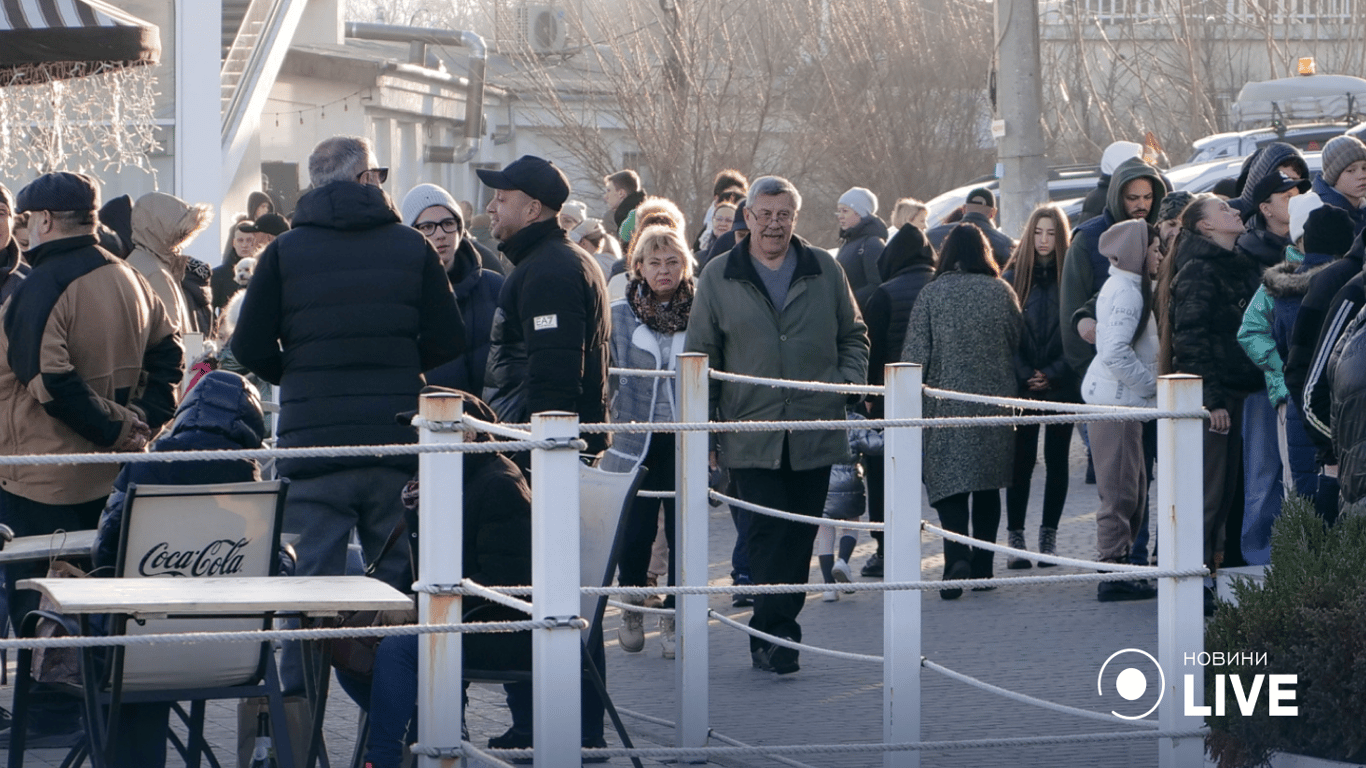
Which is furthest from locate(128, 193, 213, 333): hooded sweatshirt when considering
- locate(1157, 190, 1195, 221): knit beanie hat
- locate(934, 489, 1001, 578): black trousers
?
locate(1157, 190, 1195, 221): knit beanie hat

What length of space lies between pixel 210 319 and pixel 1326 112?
1545 centimetres

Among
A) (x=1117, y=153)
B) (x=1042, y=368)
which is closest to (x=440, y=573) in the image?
(x=1042, y=368)

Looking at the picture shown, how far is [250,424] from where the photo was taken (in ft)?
17.3

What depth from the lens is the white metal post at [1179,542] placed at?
4.61 m

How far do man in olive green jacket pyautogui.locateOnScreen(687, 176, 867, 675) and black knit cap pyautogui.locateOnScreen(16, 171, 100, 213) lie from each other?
2.42m

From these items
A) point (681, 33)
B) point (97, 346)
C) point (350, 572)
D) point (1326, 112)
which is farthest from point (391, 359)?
point (1326, 112)

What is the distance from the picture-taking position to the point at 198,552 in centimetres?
490

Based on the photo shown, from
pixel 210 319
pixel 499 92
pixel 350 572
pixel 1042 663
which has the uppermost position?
pixel 499 92

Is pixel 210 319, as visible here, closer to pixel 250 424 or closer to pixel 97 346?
pixel 97 346

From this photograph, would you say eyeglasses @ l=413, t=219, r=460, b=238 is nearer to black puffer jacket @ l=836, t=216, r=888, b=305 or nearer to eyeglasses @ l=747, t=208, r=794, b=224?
eyeglasses @ l=747, t=208, r=794, b=224

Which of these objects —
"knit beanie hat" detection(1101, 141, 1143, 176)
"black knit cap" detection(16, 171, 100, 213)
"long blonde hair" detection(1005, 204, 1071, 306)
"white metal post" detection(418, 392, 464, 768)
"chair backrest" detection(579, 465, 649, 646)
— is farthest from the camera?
"knit beanie hat" detection(1101, 141, 1143, 176)

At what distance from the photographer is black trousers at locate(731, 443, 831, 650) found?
733 centimetres

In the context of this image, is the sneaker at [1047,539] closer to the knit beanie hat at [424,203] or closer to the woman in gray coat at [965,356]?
the woman in gray coat at [965,356]

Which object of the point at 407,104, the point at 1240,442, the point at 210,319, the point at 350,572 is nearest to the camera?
the point at 350,572
